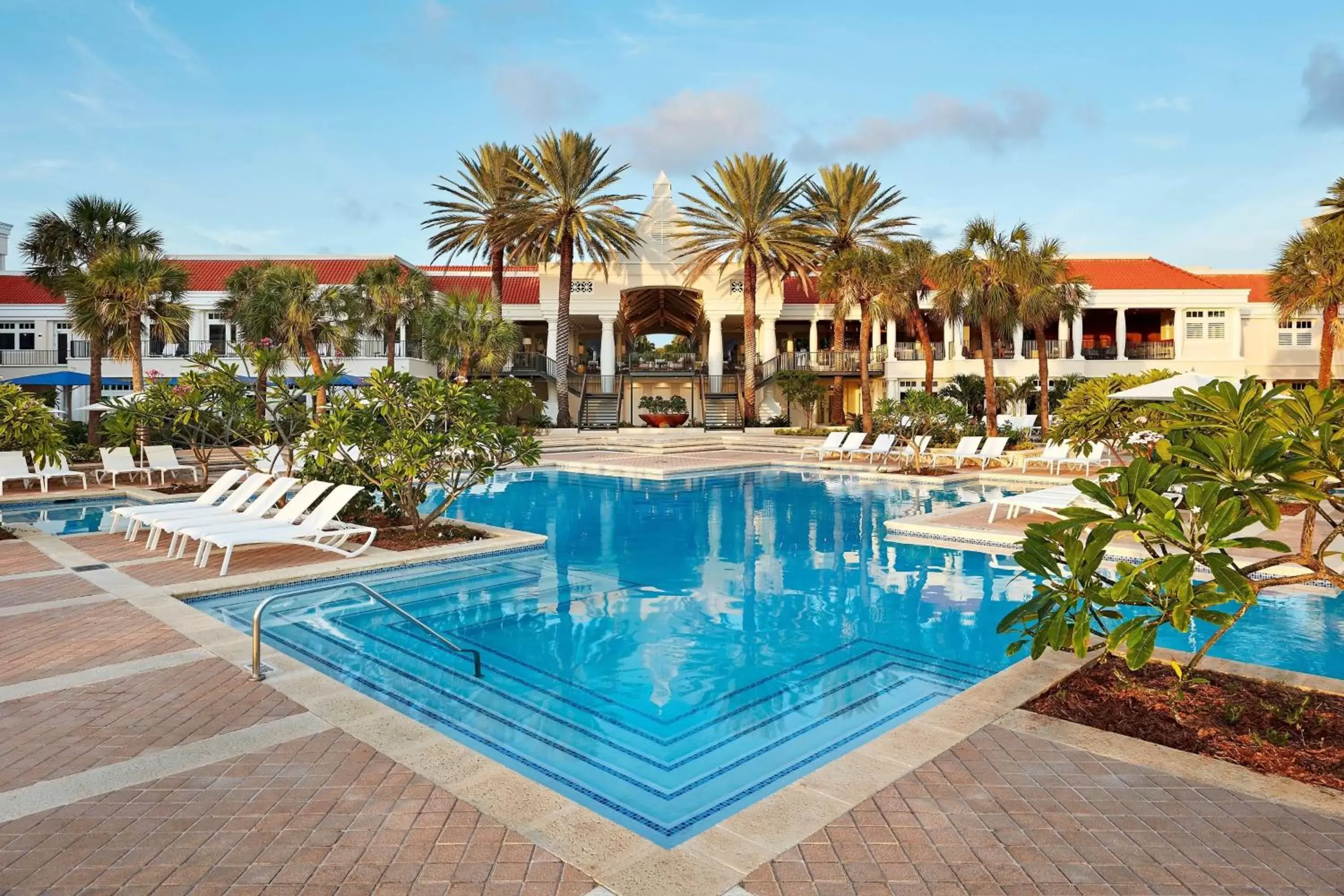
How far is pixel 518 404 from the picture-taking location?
28531 mm

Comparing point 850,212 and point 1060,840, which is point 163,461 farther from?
point 850,212

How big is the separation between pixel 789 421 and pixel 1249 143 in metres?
20.6

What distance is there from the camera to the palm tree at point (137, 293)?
20062 millimetres

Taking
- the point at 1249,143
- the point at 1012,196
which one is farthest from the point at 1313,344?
the point at 1249,143

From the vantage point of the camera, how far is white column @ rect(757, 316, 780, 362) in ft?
122

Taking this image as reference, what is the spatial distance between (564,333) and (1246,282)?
31682mm

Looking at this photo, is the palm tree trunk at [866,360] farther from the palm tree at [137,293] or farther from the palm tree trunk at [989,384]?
the palm tree at [137,293]

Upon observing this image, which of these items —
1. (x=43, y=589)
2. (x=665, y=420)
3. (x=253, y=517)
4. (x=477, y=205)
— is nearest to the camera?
(x=43, y=589)

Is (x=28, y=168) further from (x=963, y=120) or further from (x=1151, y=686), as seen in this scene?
(x=963, y=120)

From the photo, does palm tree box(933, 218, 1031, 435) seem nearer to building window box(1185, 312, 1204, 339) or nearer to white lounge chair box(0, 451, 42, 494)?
building window box(1185, 312, 1204, 339)

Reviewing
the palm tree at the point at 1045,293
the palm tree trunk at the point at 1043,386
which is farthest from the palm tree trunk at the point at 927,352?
the palm tree trunk at the point at 1043,386

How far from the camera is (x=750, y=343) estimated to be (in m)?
32.5

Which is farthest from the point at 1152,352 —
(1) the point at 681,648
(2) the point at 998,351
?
(1) the point at 681,648

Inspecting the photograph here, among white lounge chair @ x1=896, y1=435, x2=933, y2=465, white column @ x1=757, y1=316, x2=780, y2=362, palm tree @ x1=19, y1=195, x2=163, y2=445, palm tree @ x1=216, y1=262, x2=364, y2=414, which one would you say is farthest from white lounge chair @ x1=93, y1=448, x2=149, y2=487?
white column @ x1=757, y1=316, x2=780, y2=362
